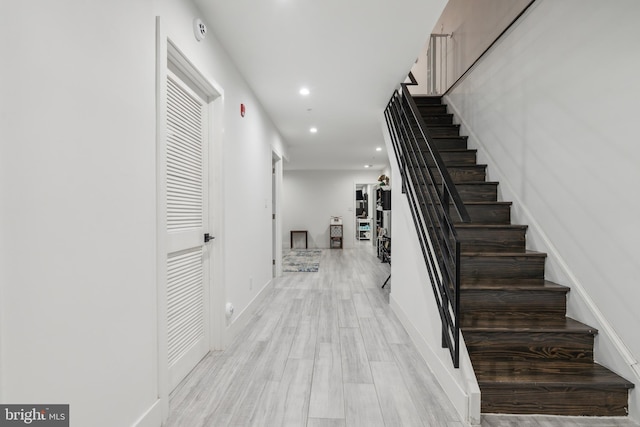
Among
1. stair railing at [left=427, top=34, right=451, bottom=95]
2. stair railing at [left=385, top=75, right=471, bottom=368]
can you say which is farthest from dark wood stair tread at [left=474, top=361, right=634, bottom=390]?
stair railing at [left=427, top=34, right=451, bottom=95]

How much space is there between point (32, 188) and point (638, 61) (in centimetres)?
272

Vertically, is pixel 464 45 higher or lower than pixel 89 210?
higher

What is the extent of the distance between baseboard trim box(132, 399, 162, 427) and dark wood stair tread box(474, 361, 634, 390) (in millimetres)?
1682

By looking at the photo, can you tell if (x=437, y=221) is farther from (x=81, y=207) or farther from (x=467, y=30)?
(x=467, y=30)

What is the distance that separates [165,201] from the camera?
1.63 meters

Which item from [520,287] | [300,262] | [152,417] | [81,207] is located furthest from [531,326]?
[300,262]

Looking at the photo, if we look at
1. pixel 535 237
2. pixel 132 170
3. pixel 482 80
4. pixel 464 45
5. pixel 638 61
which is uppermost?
pixel 464 45

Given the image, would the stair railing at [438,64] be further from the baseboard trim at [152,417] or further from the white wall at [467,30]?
the baseboard trim at [152,417]

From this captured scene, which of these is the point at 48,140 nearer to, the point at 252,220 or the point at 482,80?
the point at 252,220

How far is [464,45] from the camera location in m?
4.02

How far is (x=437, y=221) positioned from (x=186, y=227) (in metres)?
1.73

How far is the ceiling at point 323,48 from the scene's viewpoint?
6.99ft

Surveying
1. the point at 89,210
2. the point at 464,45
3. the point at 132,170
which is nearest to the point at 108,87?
the point at 132,170

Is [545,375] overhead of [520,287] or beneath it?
beneath
